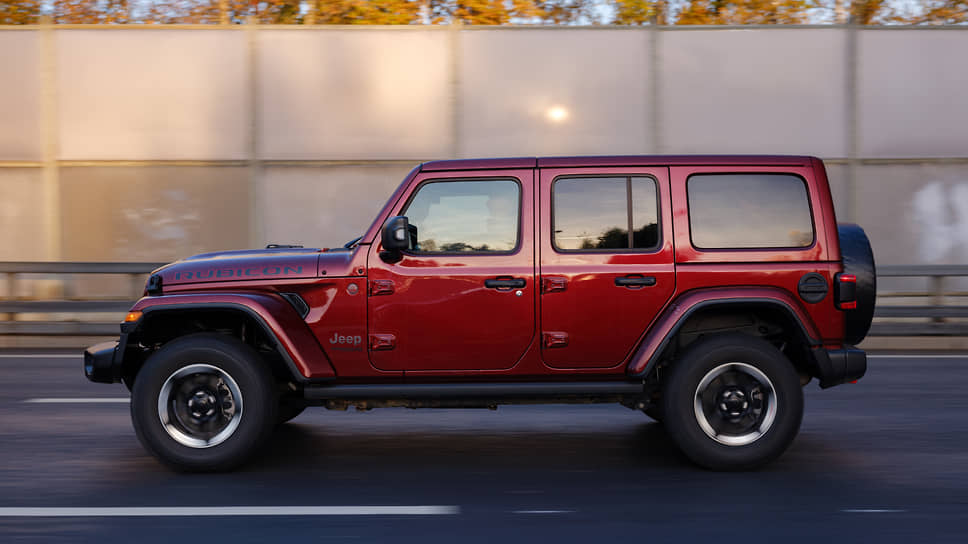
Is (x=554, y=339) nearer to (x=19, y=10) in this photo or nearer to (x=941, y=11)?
(x=941, y=11)

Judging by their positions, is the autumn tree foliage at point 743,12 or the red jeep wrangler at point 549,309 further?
the autumn tree foliage at point 743,12

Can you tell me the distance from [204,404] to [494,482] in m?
1.75

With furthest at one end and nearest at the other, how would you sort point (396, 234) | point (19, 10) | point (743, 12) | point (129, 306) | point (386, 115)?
point (19, 10) < point (743, 12) < point (386, 115) < point (129, 306) < point (396, 234)

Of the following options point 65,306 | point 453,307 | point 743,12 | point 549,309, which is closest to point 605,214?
point 549,309

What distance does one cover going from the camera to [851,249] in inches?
217

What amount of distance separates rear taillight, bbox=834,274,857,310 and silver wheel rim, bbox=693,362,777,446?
2.14ft

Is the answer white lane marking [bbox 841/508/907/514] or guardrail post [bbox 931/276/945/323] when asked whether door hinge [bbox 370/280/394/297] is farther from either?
guardrail post [bbox 931/276/945/323]

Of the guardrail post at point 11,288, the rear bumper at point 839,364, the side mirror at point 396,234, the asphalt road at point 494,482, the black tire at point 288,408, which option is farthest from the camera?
the guardrail post at point 11,288

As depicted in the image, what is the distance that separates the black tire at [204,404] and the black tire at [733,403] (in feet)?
7.82

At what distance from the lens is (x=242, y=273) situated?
5516mm

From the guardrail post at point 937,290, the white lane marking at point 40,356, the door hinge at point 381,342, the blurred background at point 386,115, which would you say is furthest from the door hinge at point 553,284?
the blurred background at point 386,115

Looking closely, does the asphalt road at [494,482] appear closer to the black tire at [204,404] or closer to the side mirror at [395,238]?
the black tire at [204,404]

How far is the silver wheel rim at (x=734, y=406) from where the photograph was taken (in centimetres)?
540

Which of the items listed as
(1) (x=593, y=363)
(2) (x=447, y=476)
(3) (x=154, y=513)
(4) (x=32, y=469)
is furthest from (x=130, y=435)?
(1) (x=593, y=363)
